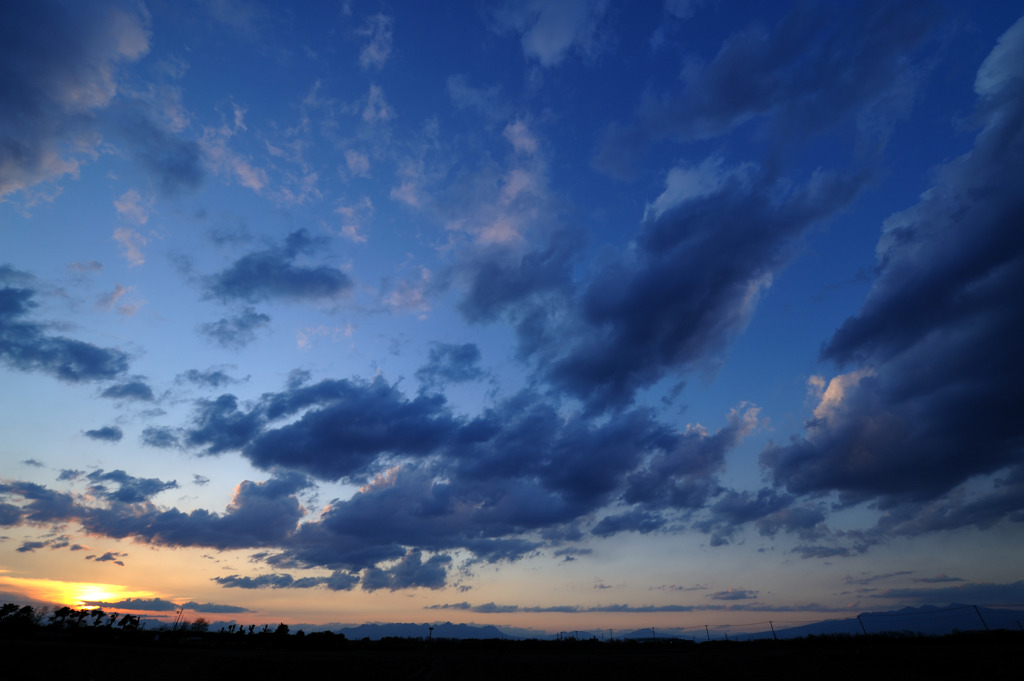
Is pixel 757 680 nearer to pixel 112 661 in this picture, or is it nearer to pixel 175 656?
pixel 175 656

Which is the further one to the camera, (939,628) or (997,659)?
(939,628)

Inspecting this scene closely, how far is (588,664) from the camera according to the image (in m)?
57.8

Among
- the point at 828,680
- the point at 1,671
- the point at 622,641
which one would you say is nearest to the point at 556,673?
the point at 828,680

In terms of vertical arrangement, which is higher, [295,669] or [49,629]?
[49,629]

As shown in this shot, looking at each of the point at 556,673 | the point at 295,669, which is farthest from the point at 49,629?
the point at 556,673

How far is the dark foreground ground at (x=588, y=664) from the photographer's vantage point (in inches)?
1946

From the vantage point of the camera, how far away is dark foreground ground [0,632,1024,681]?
49.4 m

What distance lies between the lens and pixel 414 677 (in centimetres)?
5375

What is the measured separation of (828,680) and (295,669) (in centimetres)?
6245

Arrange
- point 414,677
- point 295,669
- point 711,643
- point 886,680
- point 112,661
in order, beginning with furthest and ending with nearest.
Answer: point 711,643 < point 112,661 < point 295,669 < point 414,677 < point 886,680

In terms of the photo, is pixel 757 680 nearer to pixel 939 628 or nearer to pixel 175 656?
pixel 939 628

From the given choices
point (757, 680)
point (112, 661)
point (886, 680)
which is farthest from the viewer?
point (112, 661)

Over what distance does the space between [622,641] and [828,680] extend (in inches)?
1925

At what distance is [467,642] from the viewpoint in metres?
101
